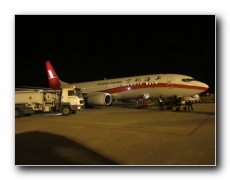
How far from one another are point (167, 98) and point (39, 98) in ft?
39.9

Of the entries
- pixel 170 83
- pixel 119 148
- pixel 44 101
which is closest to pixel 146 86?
pixel 170 83

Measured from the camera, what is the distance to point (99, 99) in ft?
73.9

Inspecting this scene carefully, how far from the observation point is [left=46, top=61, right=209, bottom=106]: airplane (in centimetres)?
2228

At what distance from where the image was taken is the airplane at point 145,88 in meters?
22.3

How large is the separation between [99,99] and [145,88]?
195 inches

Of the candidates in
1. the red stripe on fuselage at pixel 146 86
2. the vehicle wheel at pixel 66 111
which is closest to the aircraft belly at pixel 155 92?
the red stripe on fuselage at pixel 146 86

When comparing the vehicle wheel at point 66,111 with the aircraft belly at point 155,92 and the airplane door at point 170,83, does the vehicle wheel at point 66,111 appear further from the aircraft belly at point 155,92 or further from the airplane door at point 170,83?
the airplane door at point 170,83

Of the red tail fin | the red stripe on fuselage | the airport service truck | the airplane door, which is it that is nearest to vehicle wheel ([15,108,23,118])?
the airport service truck

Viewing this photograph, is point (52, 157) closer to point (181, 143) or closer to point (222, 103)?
point (181, 143)

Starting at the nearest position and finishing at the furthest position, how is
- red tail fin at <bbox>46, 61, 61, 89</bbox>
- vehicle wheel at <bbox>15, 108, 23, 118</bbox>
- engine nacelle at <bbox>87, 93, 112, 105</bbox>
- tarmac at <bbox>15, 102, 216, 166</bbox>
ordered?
tarmac at <bbox>15, 102, 216, 166</bbox>, vehicle wheel at <bbox>15, 108, 23, 118</bbox>, engine nacelle at <bbox>87, 93, 112, 105</bbox>, red tail fin at <bbox>46, 61, 61, 89</bbox>

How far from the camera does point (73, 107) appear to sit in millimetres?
17047

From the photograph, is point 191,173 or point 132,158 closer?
point 191,173

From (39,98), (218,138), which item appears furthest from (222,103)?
(39,98)

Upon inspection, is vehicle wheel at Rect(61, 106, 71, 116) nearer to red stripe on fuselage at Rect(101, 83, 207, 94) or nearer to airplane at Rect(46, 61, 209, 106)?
airplane at Rect(46, 61, 209, 106)
